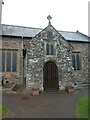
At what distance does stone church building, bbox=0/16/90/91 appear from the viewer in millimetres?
17641

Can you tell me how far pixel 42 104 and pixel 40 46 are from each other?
7.44 metres

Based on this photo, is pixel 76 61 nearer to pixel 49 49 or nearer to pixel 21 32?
pixel 49 49

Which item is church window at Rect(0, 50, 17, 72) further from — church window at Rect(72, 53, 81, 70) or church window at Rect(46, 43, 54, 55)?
church window at Rect(72, 53, 81, 70)

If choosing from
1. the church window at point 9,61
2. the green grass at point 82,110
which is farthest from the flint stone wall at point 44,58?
the green grass at point 82,110

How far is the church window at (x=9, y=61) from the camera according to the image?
20438 millimetres

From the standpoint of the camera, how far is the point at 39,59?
58.9ft

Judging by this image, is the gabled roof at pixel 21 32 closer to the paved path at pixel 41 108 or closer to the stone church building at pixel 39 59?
the stone church building at pixel 39 59

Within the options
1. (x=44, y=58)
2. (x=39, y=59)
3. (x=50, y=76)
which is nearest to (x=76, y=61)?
(x=50, y=76)

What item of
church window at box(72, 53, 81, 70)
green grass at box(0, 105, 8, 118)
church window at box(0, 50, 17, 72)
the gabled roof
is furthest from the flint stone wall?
green grass at box(0, 105, 8, 118)

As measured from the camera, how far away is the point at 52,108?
11.3 meters

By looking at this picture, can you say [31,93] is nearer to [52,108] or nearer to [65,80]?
[65,80]

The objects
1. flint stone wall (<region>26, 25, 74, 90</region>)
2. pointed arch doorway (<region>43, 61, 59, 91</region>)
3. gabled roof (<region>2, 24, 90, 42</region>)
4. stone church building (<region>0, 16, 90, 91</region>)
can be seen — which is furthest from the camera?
gabled roof (<region>2, 24, 90, 42</region>)

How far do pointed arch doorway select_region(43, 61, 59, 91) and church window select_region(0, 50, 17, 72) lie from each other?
14.9 feet

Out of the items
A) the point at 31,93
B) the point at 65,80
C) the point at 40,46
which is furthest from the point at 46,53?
the point at 31,93
